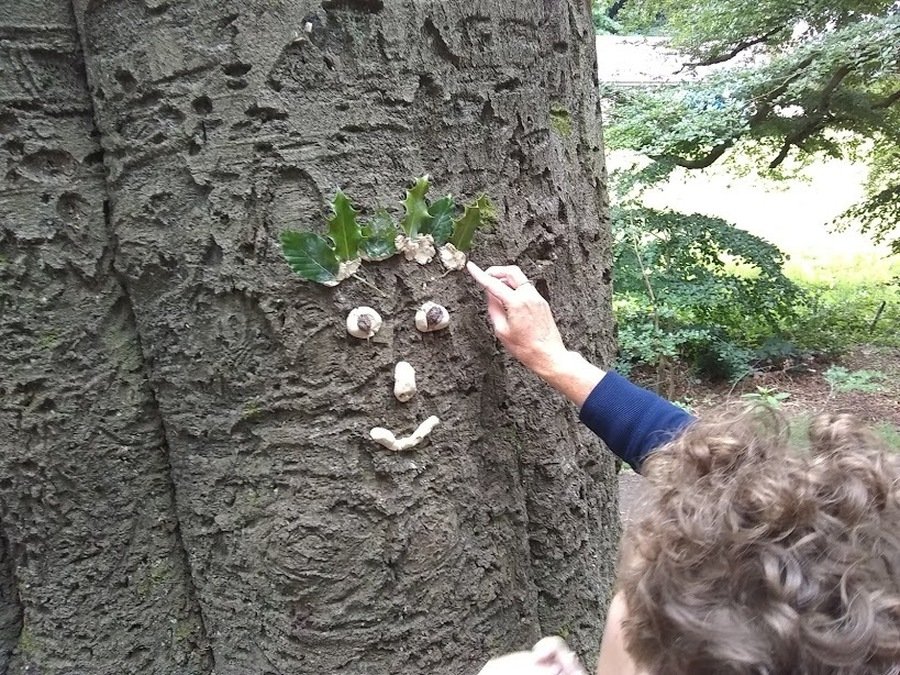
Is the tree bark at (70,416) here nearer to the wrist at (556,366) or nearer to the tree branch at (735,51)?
the wrist at (556,366)

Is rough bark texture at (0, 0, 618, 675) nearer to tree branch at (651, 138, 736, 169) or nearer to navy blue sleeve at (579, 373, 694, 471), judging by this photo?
navy blue sleeve at (579, 373, 694, 471)

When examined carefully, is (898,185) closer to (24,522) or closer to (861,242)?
(861,242)

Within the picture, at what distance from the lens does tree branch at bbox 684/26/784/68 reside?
266 inches

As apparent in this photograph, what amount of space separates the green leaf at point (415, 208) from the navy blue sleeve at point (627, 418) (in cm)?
45

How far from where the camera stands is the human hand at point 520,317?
1335 mm

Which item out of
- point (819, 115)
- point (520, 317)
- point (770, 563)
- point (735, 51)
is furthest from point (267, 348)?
point (735, 51)

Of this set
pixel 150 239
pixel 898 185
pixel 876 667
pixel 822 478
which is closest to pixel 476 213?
pixel 150 239

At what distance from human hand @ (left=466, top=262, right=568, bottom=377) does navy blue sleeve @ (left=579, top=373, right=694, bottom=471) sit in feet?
0.34

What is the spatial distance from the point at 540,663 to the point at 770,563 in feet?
1.47

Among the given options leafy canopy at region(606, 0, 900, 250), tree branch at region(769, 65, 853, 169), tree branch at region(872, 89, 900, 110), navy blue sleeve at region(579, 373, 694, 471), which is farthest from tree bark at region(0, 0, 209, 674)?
tree branch at region(872, 89, 900, 110)

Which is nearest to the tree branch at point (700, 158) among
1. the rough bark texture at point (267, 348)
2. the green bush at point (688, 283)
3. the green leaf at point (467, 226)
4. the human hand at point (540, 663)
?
the green bush at point (688, 283)

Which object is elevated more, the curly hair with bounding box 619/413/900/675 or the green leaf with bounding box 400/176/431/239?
the green leaf with bounding box 400/176/431/239

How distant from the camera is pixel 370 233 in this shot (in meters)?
1.21

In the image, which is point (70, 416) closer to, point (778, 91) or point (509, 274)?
point (509, 274)
